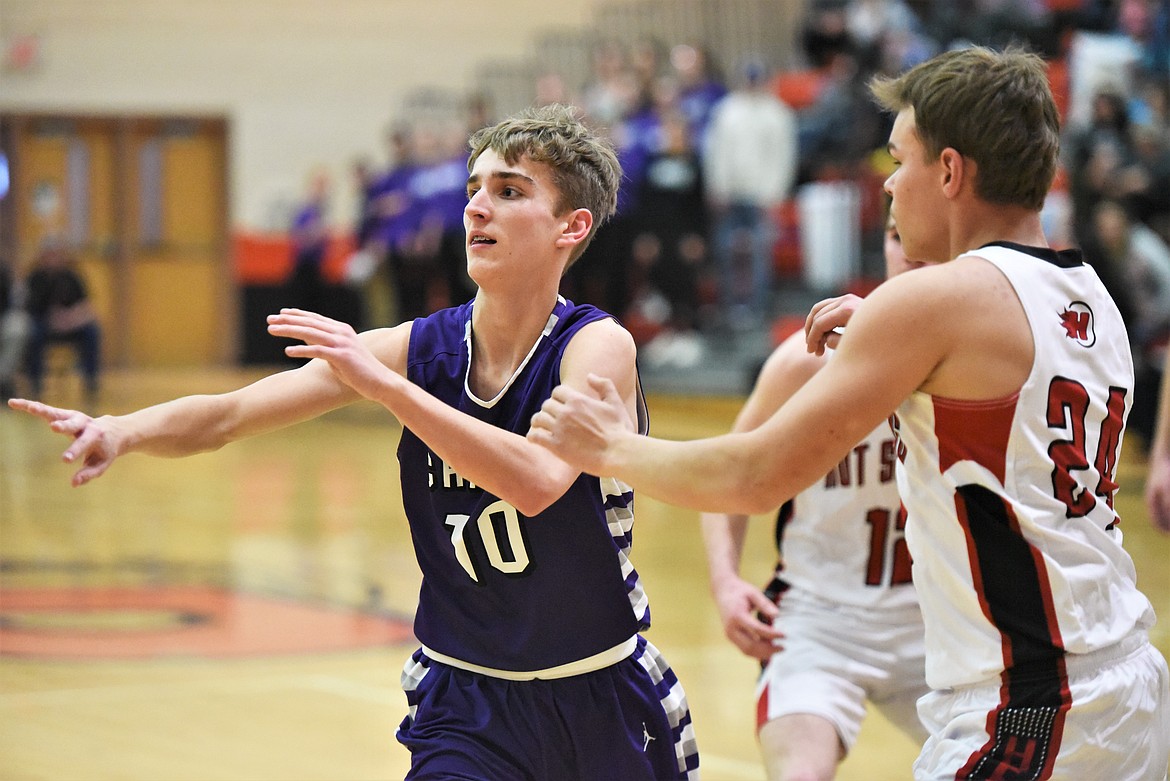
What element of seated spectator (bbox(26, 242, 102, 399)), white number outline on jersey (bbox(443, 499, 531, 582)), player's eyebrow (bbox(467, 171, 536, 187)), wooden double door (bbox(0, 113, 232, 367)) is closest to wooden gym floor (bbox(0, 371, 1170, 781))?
white number outline on jersey (bbox(443, 499, 531, 582))

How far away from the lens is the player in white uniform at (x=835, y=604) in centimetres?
356

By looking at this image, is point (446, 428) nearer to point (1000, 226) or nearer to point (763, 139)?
point (1000, 226)

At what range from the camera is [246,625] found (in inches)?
260

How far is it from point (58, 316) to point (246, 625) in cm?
1280

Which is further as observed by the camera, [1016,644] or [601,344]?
[601,344]

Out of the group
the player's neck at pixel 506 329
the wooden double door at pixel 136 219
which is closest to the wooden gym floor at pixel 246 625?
the player's neck at pixel 506 329

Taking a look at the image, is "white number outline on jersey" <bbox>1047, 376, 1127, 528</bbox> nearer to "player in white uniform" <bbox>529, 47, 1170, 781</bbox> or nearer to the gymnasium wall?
"player in white uniform" <bbox>529, 47, 1170, 781</bbox>

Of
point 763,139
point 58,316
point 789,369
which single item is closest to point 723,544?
point 789,369

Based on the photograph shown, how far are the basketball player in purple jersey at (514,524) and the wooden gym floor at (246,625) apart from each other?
1711 millimetres

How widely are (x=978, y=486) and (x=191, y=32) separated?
2228 centimetres

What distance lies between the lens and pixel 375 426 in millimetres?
16016

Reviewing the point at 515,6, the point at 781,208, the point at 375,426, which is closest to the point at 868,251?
the point at 781,208

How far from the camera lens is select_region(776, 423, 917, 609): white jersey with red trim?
3.68 meters

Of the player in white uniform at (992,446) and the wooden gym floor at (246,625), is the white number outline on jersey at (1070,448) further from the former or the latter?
the wooden gym floor at (246,625)
